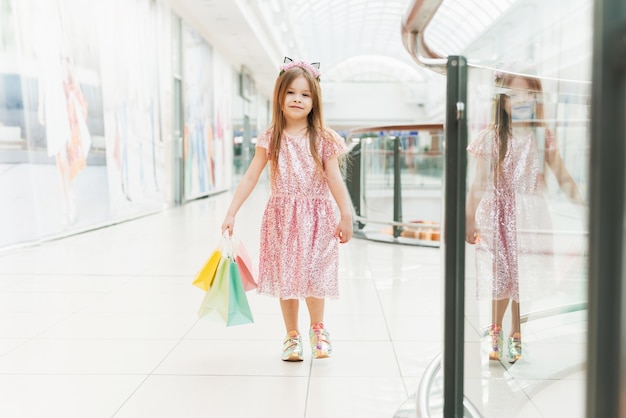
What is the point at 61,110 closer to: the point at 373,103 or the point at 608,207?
the point at 608,207

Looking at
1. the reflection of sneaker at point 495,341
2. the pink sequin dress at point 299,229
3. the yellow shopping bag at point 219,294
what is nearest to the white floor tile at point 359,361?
the pink sequin dress at point 299,229

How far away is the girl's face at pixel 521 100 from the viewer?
47.7 inches

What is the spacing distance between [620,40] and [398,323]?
2.67m

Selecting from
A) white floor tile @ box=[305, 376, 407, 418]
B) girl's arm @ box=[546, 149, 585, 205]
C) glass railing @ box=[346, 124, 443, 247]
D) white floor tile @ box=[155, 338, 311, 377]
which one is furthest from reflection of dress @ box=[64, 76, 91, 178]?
girl's arm @ box=[546, 149, 585, 205]

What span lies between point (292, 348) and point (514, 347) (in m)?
1.29

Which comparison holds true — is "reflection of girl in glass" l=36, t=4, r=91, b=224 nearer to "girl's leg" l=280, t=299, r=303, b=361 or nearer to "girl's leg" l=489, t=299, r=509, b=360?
"girl's leg" l=280, t=299, r=303, b=361

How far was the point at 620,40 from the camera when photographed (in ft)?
2.14

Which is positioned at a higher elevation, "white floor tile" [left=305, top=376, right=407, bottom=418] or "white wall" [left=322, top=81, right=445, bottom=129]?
"white wall" [left=322, top=81, right=445, bottom=129]

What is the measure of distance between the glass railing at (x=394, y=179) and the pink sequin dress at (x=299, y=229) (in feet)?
13.4

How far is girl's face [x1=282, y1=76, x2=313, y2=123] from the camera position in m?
2.60

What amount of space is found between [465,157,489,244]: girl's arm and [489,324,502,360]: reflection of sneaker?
205mm

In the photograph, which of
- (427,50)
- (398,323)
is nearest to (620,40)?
(427,50)

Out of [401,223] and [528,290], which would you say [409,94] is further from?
[528,290]

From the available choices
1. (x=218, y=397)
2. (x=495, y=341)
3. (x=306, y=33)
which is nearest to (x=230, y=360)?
(x=218, y=397)
